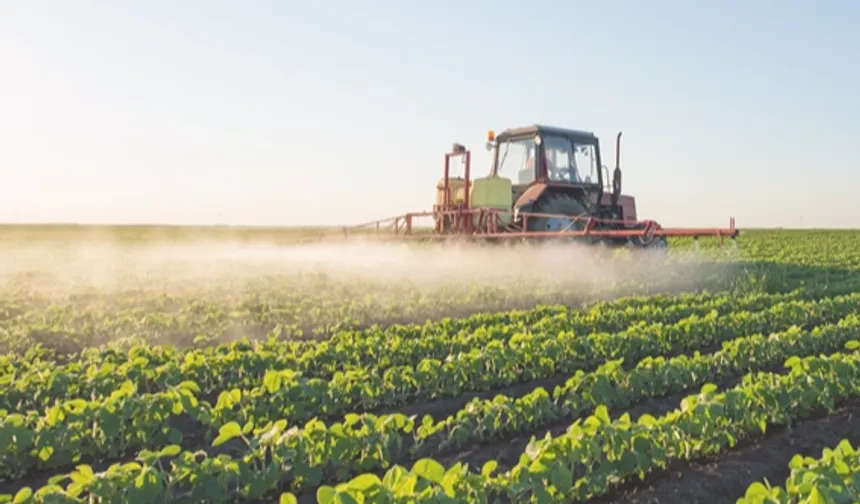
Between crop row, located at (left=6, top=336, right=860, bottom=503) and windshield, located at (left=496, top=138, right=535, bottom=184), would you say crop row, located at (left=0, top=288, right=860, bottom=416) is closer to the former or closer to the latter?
crop row, located at (left=6, top=336, right=860, bottom=503)

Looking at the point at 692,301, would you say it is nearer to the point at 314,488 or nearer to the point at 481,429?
the point at 481,429

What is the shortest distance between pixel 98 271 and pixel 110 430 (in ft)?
36.8

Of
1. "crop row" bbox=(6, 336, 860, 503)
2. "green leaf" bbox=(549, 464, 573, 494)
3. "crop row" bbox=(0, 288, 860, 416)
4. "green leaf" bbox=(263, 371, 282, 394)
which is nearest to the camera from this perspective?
"crop row" bbox=(6, 336, 860, 503)

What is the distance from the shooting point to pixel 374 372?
16.3 feet

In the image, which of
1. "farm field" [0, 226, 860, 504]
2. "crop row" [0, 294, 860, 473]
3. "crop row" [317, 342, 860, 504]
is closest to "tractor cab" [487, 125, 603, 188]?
"farm field" [0, 226, 860, 504]

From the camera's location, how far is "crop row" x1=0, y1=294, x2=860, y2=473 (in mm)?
3850

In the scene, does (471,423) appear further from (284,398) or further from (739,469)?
(739,469)

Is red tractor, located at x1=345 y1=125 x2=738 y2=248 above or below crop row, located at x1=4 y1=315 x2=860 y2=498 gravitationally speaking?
above

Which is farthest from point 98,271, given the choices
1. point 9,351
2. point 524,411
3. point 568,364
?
point 524,411

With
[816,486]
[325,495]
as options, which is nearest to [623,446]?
[816,486]

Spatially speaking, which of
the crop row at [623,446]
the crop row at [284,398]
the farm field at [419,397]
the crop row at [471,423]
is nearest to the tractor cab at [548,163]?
the farm field at [419,397]

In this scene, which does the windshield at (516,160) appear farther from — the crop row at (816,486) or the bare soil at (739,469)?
the crop row at (816,486)

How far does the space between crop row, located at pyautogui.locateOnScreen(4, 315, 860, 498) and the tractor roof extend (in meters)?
6.52

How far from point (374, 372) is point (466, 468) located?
224 centimetres
